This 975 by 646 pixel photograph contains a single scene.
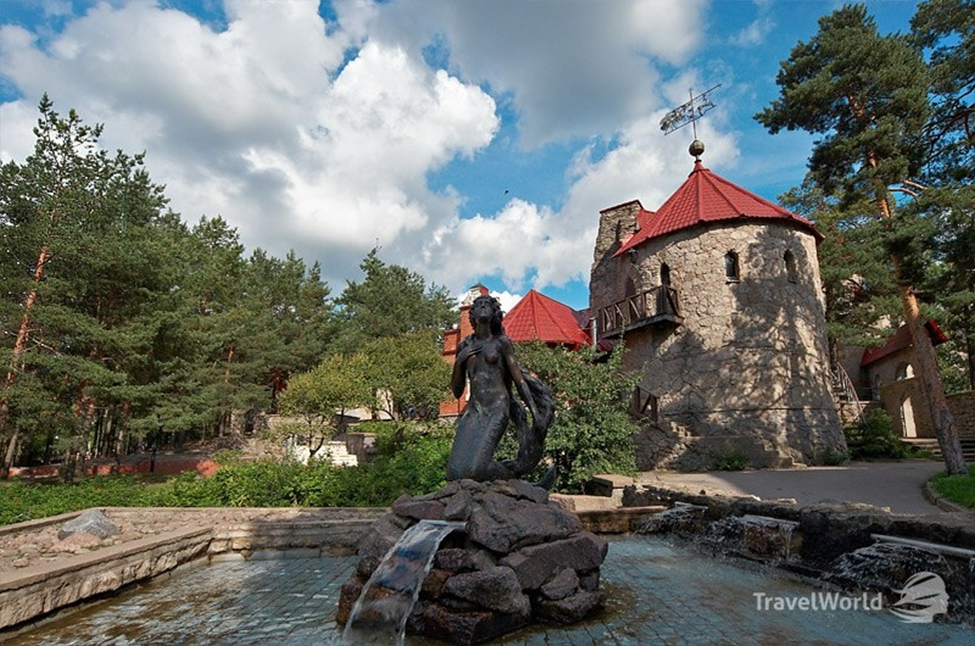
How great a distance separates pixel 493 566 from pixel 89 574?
12.8 ft

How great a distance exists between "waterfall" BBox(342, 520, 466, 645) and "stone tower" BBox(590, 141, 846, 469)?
15.3m

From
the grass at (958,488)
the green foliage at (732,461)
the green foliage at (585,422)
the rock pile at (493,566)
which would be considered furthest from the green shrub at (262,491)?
the green foliage at (732,461)

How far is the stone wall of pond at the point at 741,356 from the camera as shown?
57.8 feet

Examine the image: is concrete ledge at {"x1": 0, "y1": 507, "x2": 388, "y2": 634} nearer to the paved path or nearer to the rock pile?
the rock pile

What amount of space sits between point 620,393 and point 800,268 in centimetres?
1038

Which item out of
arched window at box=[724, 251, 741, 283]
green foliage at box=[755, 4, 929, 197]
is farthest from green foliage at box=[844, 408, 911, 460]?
green foliage at box=[755, 4, 929, 197]

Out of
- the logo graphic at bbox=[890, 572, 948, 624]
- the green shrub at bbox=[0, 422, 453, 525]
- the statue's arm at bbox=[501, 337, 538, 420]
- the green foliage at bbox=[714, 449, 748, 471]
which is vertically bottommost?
the logo graphic at bbox=[890, 572, 948, 624]

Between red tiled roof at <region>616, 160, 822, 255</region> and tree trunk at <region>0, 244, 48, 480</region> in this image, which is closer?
tree trunk at <region>0, 244, 48, 480</region>

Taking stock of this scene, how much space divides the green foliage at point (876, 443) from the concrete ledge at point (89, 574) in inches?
833

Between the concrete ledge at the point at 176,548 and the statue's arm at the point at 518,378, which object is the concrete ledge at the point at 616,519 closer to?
the statue's arm at the point at 518,378

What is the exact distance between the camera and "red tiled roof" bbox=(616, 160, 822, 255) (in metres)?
19.4

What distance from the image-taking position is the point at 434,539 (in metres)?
4.20

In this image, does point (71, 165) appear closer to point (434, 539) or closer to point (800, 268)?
point (434, 539)

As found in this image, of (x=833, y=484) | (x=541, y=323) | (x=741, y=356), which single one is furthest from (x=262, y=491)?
(x=541, y=323)
